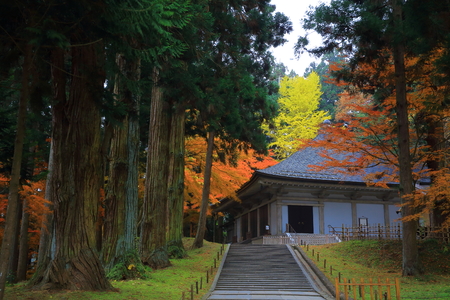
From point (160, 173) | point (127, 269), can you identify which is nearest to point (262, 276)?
point (127, 269)

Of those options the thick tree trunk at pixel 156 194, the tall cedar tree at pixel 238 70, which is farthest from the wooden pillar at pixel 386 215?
the thick tree trunk at pixel 156 194

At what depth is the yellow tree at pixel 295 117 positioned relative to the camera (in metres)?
38.7

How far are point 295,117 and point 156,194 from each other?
85.0 ft

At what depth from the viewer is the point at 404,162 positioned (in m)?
15.0

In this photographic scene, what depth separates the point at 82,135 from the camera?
30.3 feet

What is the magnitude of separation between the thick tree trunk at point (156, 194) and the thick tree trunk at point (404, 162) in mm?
8632

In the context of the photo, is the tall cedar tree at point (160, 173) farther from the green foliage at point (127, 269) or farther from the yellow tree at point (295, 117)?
the yellow tree at point (295, 117)

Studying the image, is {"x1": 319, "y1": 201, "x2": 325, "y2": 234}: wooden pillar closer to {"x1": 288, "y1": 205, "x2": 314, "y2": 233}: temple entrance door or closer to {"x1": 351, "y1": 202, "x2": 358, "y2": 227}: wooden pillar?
{"x1": 288, "y1": 205, "x2": 314, "y2": 233}: temple entrance door

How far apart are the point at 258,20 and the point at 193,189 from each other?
12.1 m

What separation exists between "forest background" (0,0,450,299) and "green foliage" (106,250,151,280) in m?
0.04

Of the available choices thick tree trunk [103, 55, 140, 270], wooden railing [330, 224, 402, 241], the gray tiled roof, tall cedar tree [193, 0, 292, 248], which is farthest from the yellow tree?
thick tree trunk [103, 55, 140, 270]

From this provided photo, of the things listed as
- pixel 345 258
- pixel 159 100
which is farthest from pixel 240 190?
pixel 159 100

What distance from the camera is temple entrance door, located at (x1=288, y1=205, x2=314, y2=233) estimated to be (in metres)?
26.2

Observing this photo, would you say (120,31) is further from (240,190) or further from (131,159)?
(240,190)
